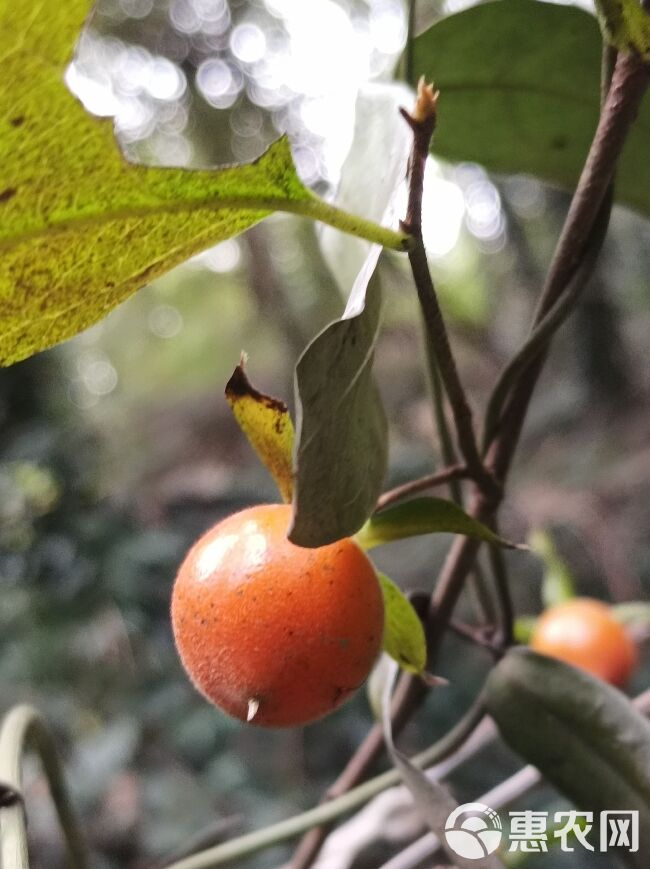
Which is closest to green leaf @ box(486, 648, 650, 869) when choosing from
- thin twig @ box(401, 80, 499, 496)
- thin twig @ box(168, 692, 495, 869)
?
thin twig @ box(168, 692, 495, 869)

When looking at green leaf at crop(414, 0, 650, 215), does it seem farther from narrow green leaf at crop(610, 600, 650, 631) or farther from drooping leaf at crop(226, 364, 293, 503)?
narrow green leaf at crop(610, 600, 650, 631)

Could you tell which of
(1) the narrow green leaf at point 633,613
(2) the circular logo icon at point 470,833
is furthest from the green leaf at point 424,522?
(1) the narrow green leaf at point 633,613

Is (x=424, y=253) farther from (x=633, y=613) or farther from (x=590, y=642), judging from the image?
(x=633, y=613)

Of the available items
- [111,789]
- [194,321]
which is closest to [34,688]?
[111,789]

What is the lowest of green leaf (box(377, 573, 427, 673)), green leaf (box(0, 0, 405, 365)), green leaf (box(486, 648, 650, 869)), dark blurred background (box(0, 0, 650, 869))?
dark blurred background (box(0, 0, 650, 869))

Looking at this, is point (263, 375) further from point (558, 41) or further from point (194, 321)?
point (558, 41)

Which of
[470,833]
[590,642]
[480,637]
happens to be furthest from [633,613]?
[470,833]
